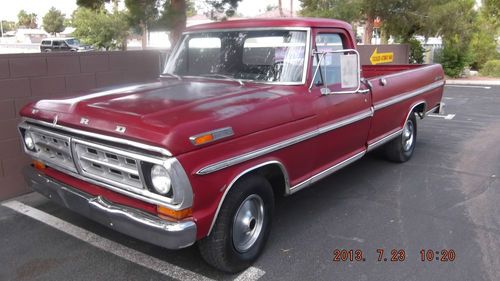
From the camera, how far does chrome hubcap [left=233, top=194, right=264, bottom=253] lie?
340 centimetres

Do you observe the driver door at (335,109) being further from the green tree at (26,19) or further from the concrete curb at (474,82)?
the green tree at (26,19)

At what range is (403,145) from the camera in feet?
20.4

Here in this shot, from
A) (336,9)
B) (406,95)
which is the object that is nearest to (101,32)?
(336,9)

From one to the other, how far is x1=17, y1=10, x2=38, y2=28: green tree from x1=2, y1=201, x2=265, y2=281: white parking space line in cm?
10319

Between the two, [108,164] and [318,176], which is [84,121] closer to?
[108,164]

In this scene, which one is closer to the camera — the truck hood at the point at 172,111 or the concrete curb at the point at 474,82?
the truck hood at the point at 172,111

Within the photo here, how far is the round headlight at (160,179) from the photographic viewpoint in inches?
112

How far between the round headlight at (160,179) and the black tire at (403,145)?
4039 millimetres

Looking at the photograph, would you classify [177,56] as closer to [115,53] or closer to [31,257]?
[115,53]

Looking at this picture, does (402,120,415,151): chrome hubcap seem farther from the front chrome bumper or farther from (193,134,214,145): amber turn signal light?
the front chrome bumper

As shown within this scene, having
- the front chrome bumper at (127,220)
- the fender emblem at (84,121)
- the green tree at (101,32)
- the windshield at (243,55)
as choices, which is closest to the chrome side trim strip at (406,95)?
the windshield at (243,55)

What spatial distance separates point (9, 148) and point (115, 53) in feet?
5.91

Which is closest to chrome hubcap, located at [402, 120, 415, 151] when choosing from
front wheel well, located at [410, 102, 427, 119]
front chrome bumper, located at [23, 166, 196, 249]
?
front wheel well, located at [410, 102, 427, 119]

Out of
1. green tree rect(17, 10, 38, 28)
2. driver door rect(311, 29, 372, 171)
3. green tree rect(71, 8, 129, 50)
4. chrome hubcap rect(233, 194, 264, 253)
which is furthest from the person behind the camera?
green tree rect(17, 10, 38, 28)
